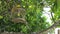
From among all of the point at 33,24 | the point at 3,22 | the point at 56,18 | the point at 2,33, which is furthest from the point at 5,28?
the point at 56,18

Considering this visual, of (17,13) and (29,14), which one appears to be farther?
(29,14)

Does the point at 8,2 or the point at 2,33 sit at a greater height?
the point at 8,2

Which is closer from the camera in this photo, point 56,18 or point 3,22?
point 56,18

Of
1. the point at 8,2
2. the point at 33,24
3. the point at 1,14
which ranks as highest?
the point at 8,2

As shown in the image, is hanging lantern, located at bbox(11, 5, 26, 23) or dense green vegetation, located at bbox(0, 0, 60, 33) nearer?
dense green vegetation, located at bbox(0, 0, 60, 33)

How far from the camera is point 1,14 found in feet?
7.27

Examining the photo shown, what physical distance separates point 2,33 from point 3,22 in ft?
1.35

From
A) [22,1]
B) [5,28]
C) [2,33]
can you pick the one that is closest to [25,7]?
[22,1]

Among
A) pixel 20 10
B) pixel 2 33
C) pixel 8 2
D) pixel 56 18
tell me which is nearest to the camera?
pixel 56 18

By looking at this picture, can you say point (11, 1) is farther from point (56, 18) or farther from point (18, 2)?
point (56, 18)

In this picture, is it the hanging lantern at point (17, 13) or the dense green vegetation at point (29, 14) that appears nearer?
the dense green vegetation at point (29, 14)

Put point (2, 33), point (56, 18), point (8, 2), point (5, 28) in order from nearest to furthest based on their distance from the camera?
point (56, 18) → point (8, 2) → point (2, 33) → point (5, 28)

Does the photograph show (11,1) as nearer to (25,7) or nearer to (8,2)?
(8,2)

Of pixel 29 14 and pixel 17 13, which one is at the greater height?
pixel 17 13
